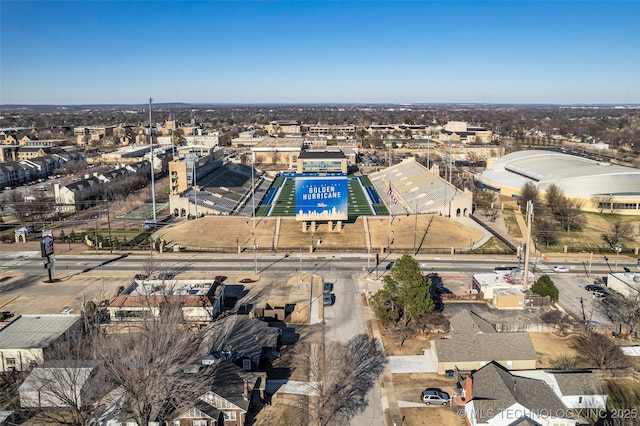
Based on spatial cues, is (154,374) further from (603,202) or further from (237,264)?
(603,202)

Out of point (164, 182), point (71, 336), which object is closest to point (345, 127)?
point (164, 182)

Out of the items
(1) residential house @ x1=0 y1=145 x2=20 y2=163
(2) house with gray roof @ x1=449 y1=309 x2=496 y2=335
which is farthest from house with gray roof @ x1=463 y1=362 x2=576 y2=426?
(1) residential house @ x1=0 y1=145 x2=20 y2=163

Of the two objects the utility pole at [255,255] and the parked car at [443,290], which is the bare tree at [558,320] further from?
the utility pole at [255,255]

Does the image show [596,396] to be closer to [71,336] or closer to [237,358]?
[237,358]

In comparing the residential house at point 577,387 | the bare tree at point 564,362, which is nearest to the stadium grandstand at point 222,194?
the bare tree at point 564,362

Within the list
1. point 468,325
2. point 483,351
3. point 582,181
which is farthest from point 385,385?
point 582,181

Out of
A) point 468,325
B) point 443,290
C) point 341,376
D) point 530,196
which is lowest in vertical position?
point 443,290
